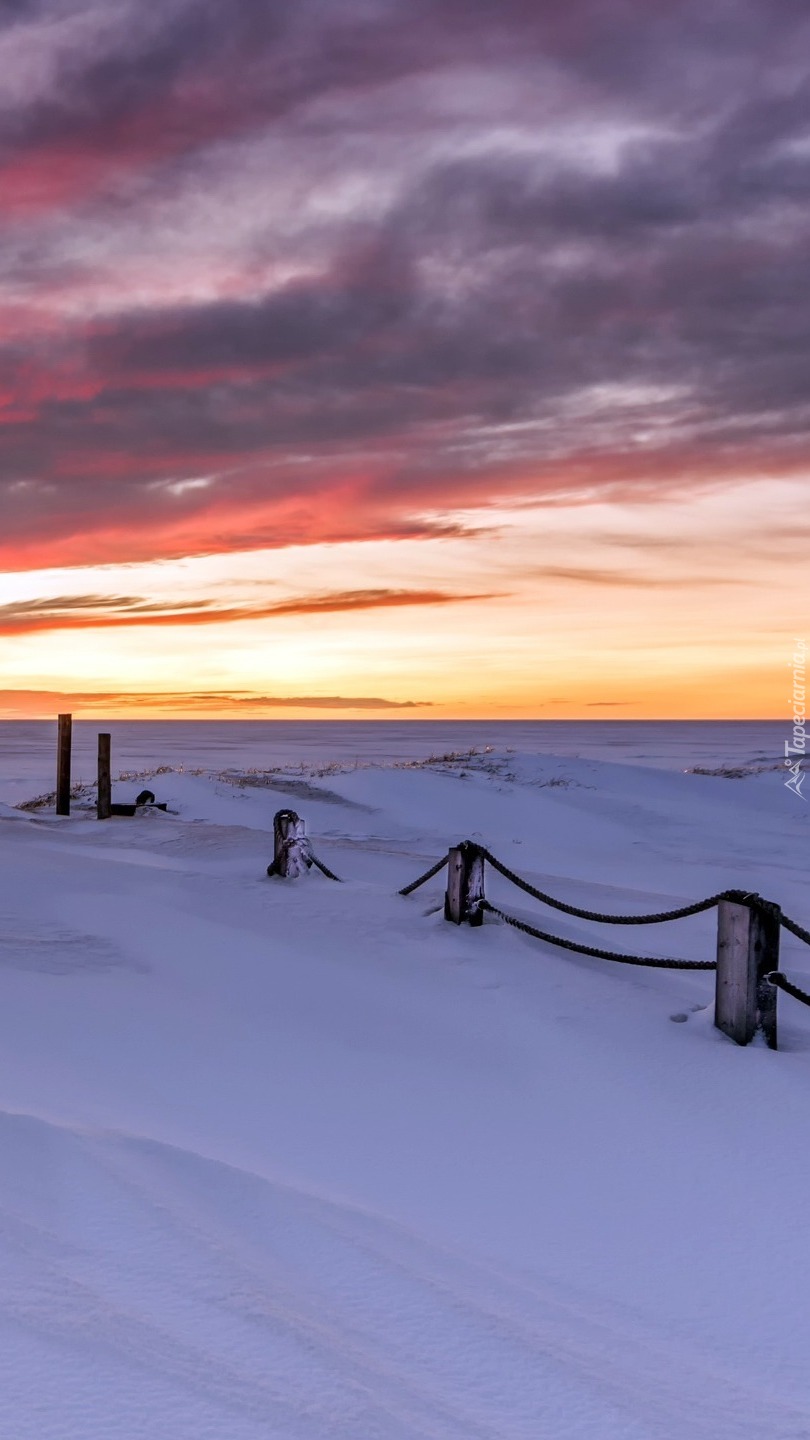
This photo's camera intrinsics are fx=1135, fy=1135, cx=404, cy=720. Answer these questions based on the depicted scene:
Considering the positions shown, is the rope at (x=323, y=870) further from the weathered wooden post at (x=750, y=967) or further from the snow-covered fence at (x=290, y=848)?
the weathered wooden post at (x=750, y=967)

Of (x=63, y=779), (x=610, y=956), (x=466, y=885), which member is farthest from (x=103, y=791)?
(x=610, y=956)

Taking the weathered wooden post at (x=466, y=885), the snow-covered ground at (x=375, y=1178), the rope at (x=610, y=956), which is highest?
the weathered wooden post at (x=466, y=885)

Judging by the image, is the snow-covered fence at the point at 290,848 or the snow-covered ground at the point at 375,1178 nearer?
the snow-covered ground at the point at 375,1178

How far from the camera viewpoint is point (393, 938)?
8.58m

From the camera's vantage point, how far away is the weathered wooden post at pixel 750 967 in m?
6.45

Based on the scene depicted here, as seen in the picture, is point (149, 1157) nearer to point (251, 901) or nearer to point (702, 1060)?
point (702, 1060)

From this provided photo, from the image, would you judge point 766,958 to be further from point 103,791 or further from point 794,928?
point 103,791

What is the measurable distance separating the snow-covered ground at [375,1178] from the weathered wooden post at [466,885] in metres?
0.15

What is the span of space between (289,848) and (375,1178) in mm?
6144

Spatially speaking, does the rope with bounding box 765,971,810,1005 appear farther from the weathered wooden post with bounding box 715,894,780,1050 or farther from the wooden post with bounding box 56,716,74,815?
the wooden post with bounding box 56,716,74,815

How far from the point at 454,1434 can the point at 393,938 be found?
5794 millimetres

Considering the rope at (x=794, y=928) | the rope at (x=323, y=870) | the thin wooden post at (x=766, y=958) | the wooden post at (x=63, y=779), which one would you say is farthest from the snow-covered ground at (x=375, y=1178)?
the wooden post at (x=63, y=779)

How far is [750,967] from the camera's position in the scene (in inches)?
255

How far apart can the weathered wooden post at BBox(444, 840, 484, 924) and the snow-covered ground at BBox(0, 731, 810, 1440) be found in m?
0.15
